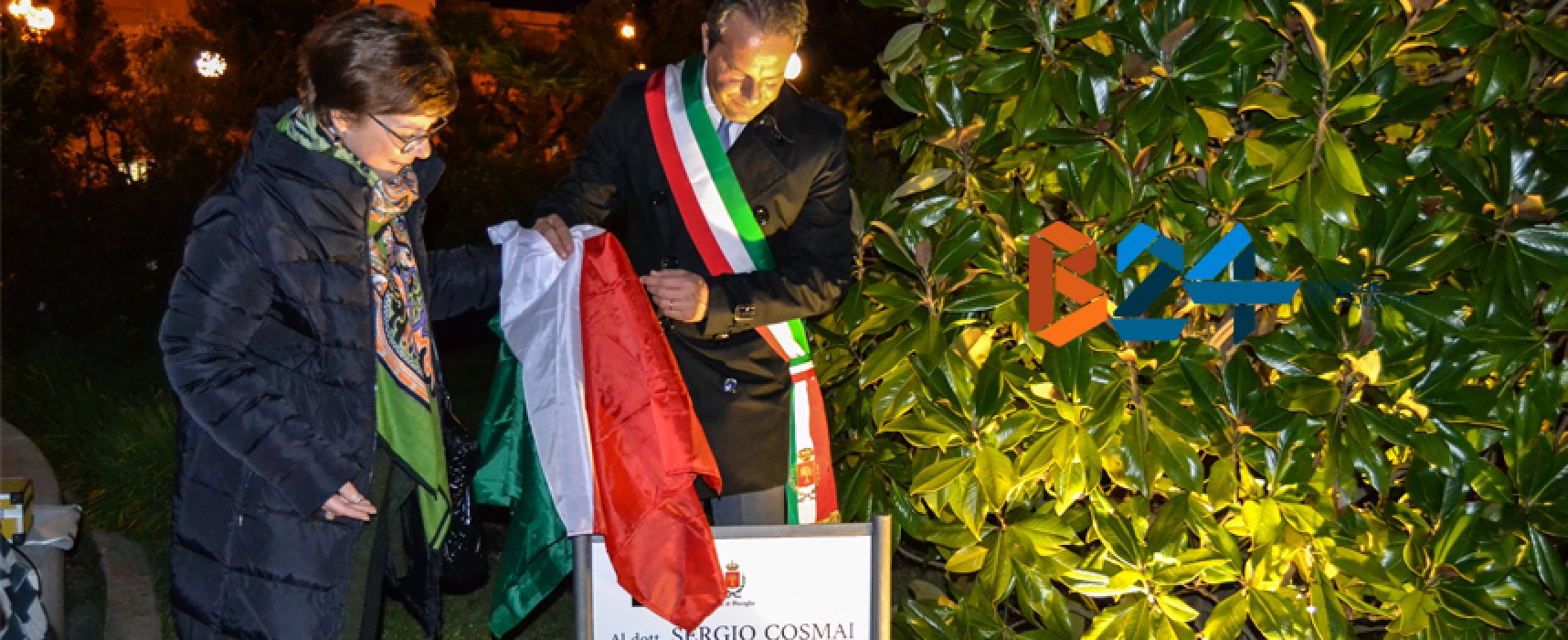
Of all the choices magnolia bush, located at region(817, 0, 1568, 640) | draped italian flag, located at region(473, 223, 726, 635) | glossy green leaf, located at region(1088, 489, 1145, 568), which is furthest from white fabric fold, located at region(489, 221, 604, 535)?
glossy green leaf, located at region(1088, 489, 1145, 568)

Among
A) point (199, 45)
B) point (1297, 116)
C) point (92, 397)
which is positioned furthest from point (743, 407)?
point (199, 45)

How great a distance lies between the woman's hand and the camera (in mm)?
2752

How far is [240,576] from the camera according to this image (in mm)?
2783

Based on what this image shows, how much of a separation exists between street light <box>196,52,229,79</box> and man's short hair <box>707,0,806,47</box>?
1392cm

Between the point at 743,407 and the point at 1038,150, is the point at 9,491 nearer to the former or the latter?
the point at 743,407

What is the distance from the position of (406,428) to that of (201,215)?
59 centimetres

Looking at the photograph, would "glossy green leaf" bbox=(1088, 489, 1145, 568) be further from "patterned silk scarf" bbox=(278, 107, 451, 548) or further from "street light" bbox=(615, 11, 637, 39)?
"street light" bbox=(615, 11, 637, 39)

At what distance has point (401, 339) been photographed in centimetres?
295

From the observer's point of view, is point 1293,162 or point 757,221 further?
point 757,221

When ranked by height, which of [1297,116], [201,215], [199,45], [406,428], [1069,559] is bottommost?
[1069,559]

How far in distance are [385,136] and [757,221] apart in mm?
980

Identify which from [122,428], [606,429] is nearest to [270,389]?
[606,429]

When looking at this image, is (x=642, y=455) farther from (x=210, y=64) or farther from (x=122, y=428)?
(x=210, y=64)

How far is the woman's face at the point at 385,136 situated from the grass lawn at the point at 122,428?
9.18ft
